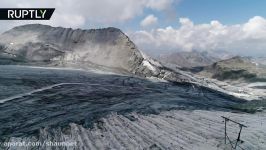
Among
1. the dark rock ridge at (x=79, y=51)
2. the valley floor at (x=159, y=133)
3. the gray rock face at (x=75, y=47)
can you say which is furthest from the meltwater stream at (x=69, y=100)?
the gray rock face at (x=75, y=47)

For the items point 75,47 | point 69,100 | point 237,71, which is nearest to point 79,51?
point 75,47

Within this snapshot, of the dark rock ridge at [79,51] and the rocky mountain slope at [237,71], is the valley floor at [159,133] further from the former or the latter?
the rocky mountain slope at [237,71]

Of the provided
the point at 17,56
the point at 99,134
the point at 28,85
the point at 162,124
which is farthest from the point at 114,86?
the point at 17,56

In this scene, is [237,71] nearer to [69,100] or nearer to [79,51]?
[79,51]

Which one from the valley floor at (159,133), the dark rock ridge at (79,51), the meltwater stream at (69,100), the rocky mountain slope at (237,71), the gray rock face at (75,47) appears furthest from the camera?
the rocky mountain slope at (237,71)

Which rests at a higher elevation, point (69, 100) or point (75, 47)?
point (75, 47)

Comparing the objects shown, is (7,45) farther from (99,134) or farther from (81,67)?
(99,134)

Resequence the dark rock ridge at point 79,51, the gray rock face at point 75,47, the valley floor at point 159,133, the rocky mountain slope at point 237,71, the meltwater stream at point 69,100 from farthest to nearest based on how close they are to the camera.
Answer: the rocky mountain slope at point 237,71 < the gray rock face at point 75,47 < the dark rock ridge at point 79,51 < the meltwater stream at point 69,100 < the valley floor at point 159,133

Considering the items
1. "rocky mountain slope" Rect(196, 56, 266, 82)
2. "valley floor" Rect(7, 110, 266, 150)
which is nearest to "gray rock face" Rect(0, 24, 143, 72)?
"rocky mountain slope" Rect(196, 56, 266, 82)
